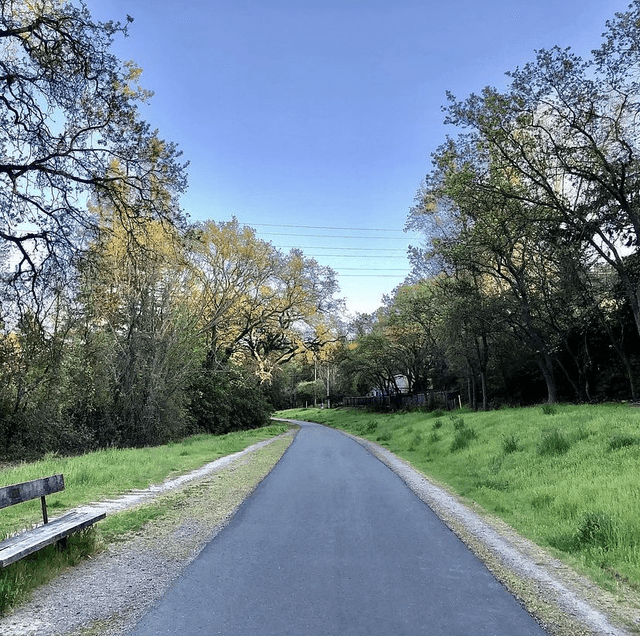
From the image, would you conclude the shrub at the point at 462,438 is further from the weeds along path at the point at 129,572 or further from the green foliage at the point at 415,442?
the weeds along path at the point at 129,572

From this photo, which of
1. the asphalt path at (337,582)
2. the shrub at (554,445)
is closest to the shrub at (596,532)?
the asphalt path at (337,582)

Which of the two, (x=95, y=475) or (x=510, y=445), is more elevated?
(x=95, y=475)

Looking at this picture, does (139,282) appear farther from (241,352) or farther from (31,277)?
(241,352)

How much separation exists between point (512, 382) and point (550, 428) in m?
17.4

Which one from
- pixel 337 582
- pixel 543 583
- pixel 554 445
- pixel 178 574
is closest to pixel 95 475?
pixel 178 574

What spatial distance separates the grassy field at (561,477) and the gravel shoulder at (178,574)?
1.22 ft

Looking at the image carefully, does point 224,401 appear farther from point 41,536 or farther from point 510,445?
point 41,536

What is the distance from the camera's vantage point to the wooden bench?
168 inches

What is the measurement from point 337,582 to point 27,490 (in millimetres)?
3306

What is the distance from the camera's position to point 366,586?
14.4 ft

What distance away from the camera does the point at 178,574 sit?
472 centimetres

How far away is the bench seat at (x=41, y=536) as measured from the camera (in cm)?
417

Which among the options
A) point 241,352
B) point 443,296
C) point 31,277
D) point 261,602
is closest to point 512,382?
point 443,296

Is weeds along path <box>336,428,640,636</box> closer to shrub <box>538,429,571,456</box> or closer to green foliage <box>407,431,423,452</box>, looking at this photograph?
shrub <box>538,429,571,456</box>
